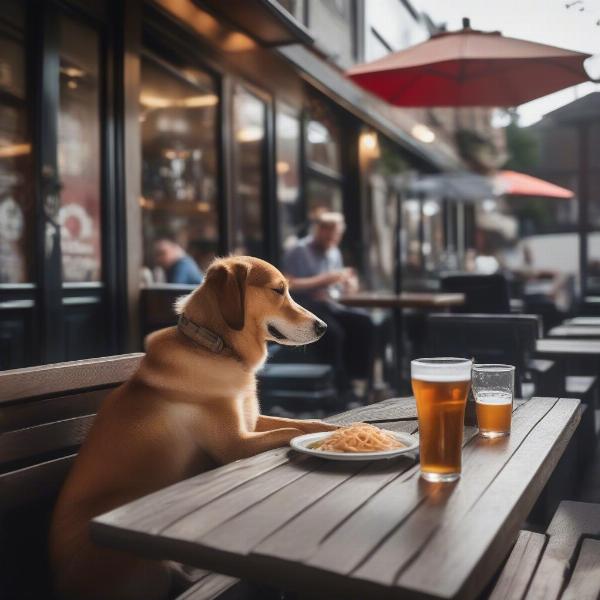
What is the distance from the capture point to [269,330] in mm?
2102

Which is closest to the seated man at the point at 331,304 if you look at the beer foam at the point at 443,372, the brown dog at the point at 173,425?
the brown dog at the point at 173,425

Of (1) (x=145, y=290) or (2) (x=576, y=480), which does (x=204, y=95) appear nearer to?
(1) (x=145, y=290)

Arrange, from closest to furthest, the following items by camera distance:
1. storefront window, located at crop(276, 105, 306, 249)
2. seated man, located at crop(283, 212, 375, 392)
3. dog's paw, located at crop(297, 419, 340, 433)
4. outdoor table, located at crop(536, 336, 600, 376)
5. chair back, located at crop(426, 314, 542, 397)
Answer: dog's paw, located at crop(297, 419, 340, 433)
outdoor table, located at crop(536, 336, 600, 376)
chair back, located at crop(426, 314, 542, 397)
seated man, located at crop(283, 212, 375, 392)
storefront window, located at crop(276, 105, 306, 249)

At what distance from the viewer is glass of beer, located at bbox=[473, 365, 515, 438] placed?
1764 mm

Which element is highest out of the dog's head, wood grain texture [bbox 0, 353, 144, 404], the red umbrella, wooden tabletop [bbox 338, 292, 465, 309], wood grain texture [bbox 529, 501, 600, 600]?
the red umbrella

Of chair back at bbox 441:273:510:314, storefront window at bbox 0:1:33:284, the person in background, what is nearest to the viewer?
storefront window at bbox 0:1:33:284

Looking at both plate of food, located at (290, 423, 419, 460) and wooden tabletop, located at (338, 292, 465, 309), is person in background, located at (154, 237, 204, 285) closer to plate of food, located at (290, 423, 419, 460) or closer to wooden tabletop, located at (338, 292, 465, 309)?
wooden tabletop, located at (338, 292, 465, 309)

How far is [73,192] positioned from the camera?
4.76m

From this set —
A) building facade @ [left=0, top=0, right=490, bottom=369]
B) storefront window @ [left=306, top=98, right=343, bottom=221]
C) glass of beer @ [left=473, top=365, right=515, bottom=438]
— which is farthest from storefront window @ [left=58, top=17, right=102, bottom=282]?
storefront window @ [left=306, top=98, right=343, bottom=221]

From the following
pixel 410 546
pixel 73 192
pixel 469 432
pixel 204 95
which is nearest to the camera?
pixel 410 546

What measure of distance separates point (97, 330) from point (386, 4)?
8274 mm

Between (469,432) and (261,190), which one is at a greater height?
(261,190)

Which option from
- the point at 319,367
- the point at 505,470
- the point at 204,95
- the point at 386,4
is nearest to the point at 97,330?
the point at 319,367

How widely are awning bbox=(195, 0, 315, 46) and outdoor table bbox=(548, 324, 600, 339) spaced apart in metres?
2.95
